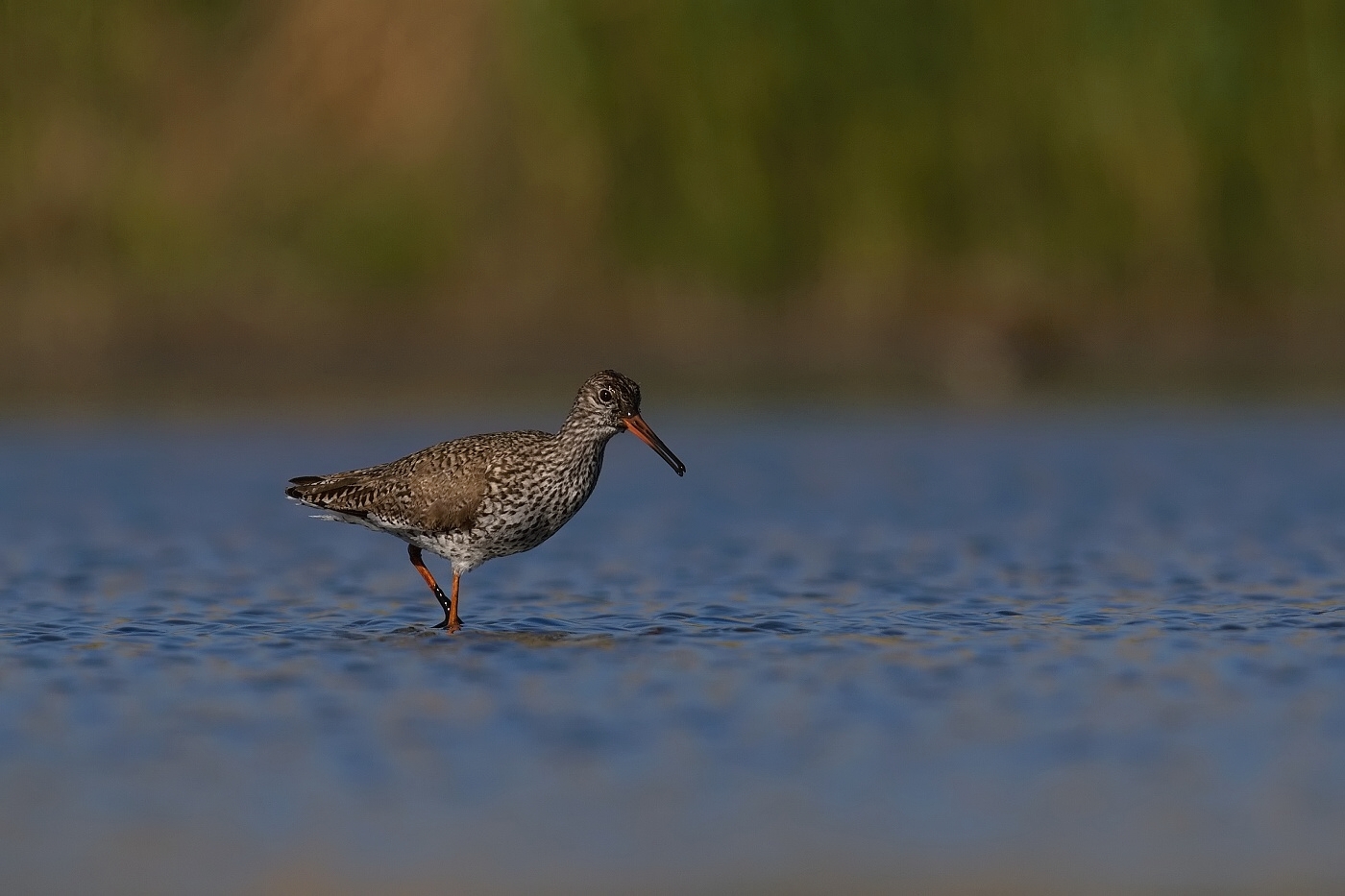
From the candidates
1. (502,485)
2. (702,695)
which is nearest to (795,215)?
(502,485)

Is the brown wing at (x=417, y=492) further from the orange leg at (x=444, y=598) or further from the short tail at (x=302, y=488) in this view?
the orange leg at (x=444, y=598)

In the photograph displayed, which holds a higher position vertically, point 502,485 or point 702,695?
point 502,485

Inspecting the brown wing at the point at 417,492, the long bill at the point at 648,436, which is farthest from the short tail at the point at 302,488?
the long bill at the point at 648,436

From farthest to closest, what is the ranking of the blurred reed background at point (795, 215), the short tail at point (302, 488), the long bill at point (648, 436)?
the blurred reed background at point (795, 215) → the short tail at point (302, 488) → the long bill at point (648, 436)

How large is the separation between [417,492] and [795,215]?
14.6 meters

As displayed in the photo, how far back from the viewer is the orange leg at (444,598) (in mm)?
12453

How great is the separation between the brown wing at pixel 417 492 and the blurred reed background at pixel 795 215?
12724 millimetres

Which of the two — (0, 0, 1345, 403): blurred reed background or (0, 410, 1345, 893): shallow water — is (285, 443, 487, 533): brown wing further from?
(0, 0, 1345, 403): blurred reed background

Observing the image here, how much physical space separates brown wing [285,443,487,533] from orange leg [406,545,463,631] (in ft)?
1.20

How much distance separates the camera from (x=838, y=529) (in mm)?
16719

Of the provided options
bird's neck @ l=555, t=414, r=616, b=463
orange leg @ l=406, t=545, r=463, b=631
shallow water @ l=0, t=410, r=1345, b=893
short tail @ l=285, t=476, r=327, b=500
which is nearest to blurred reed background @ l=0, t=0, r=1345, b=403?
shallow water @ l=0, t=410, r=1345, b=893

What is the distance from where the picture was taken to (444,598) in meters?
13.1

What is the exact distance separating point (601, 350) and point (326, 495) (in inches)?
500

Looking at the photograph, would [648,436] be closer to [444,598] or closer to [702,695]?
[444,598]
